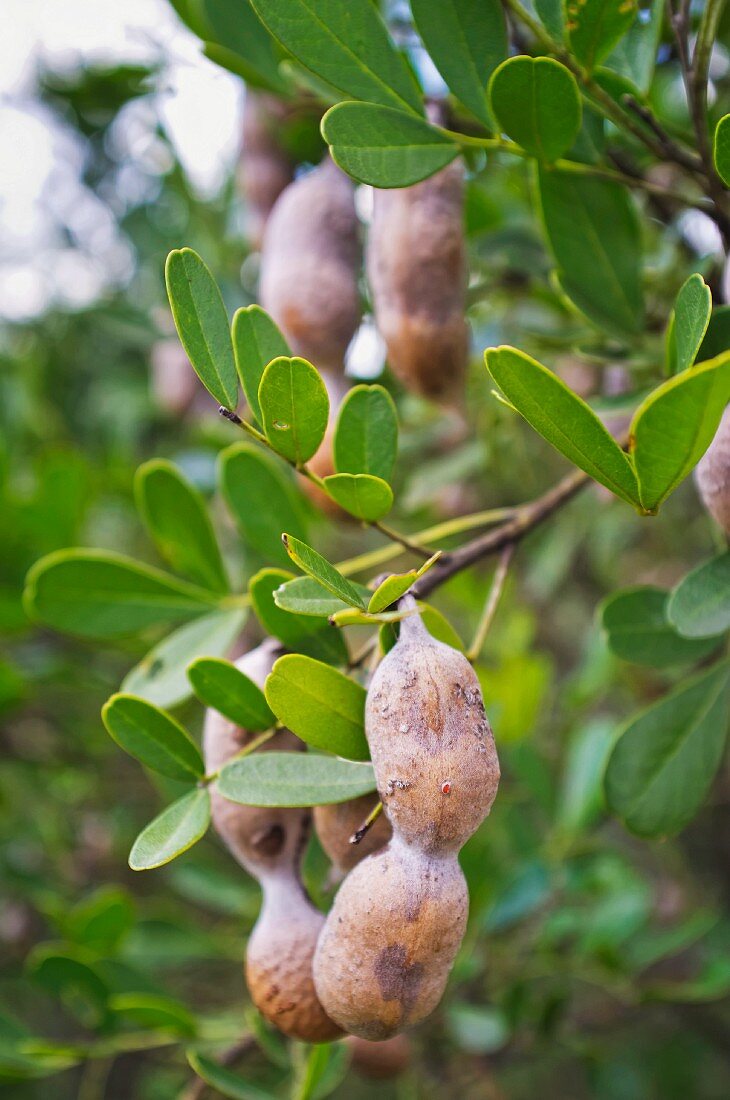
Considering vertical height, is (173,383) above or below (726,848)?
above

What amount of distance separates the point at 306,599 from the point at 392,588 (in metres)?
0.04

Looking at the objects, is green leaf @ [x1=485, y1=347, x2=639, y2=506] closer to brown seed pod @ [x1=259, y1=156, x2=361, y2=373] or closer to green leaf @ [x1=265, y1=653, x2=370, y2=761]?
green leaf @ [x1=265, y1=653, x2=370, y2=761]

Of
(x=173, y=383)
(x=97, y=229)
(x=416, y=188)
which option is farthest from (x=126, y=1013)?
(x=97, y=229)

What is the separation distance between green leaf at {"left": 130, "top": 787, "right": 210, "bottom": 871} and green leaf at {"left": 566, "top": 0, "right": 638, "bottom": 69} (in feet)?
1.55

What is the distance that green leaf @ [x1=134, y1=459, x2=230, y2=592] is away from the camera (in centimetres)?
78

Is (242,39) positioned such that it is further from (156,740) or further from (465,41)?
(156,740)

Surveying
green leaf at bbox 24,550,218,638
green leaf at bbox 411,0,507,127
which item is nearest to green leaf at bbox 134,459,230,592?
green leaf at bbox 24,550,218,638

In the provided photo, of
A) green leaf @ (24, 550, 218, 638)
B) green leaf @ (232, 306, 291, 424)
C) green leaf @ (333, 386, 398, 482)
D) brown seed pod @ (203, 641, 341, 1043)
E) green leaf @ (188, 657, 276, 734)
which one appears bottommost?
brown seed pod @ (203, 641, 341, 1043)

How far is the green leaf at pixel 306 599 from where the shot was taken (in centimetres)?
45

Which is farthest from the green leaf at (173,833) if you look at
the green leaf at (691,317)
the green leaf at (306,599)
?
the green leaf at (691,317)

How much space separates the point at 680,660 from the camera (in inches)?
27.8

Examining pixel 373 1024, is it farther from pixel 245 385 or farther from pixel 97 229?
pixel 97 229

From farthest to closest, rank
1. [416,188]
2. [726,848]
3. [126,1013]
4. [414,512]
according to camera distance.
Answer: [726,848]
[414,512]
[126,1013]
[416,188]

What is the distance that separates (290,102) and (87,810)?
148cm
